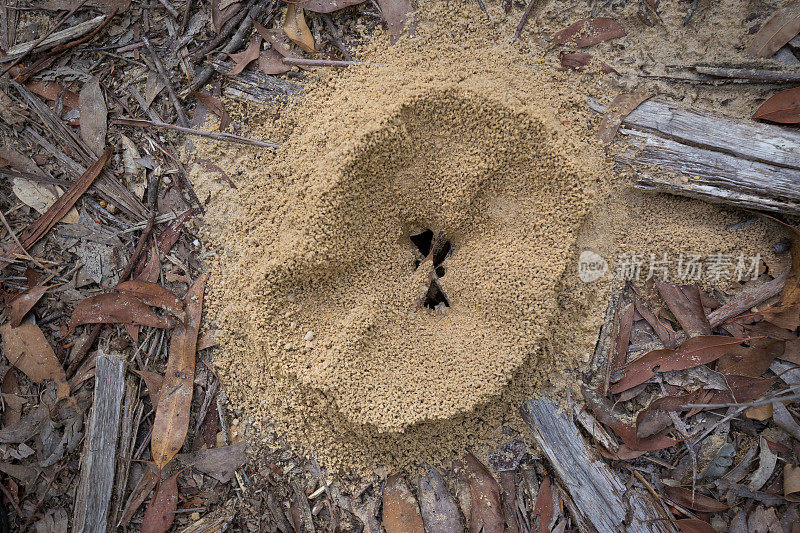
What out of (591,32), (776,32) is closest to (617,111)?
(591,32)

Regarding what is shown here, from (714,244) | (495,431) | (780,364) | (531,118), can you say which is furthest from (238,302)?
(780,364)

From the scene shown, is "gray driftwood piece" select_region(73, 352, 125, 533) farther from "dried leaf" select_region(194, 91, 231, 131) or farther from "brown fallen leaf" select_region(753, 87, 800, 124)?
"brown fallen leaf" select_region(753, 87, 800, 124)

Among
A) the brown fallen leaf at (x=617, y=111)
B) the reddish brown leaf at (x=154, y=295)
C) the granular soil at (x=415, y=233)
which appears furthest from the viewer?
the reddish brown leaf at (x=154, y=295)

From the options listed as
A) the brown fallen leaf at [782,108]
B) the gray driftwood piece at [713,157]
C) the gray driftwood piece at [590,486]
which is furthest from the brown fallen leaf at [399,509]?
the brown fallen leaf at [782,108]

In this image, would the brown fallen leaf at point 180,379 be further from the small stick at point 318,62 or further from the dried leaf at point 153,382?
the small stick at point 318,62

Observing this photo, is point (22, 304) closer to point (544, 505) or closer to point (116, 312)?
point (116, 312)
